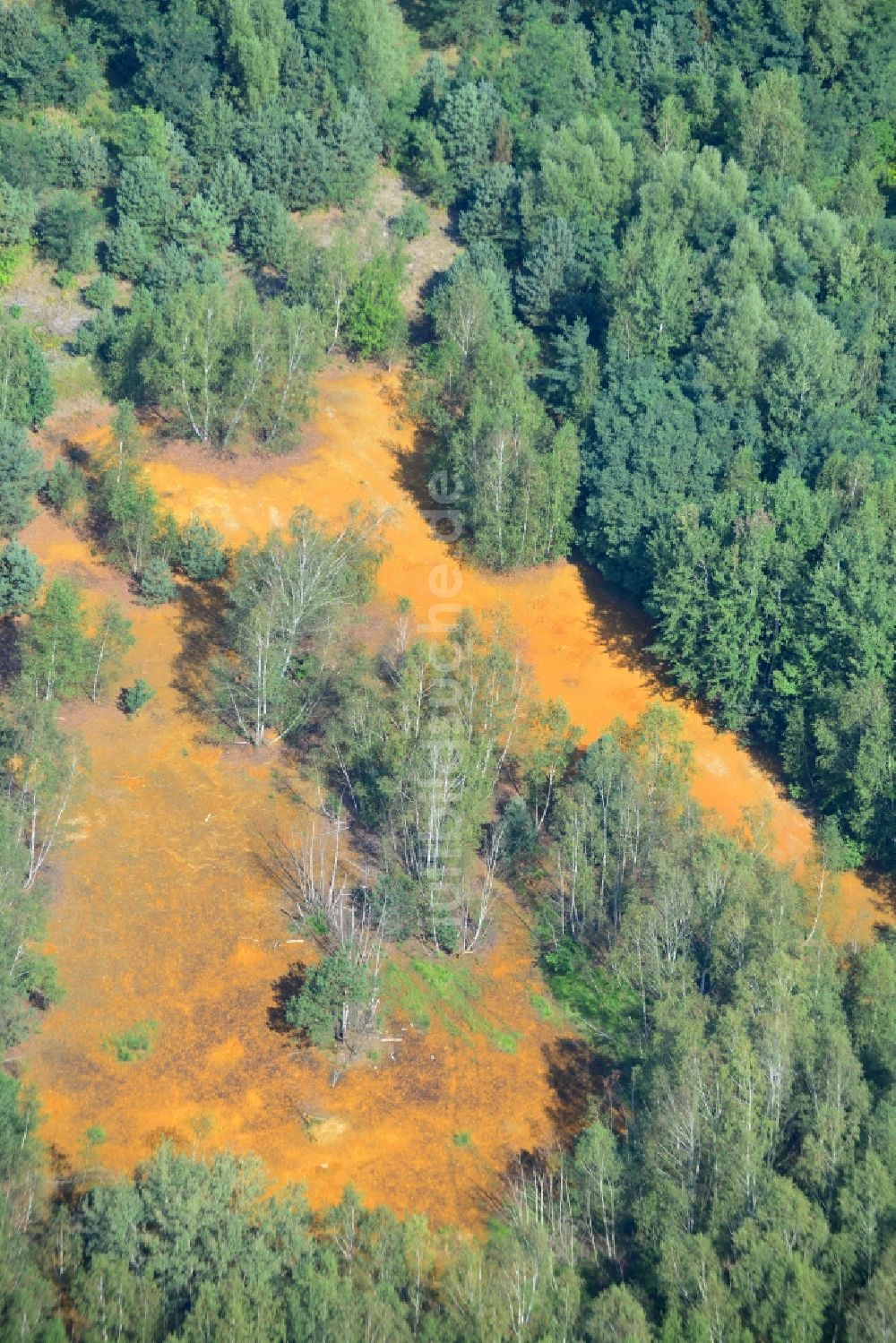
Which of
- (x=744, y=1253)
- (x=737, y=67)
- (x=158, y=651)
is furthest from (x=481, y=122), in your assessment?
(x=744, y=1253)

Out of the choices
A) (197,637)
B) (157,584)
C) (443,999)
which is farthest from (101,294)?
(443,999)

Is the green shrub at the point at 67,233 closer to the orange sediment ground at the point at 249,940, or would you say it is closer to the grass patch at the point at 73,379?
the grass patch at the point at 73,379

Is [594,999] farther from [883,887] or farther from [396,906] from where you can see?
[883,887]

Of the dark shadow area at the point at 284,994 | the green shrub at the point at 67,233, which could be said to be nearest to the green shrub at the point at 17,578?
the green shrub at the point at 67,233

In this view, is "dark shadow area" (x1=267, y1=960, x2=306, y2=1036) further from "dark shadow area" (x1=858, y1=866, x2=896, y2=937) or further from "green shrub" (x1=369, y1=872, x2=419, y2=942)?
"dark shadow area" (x1=858, y1=866, x2=896, y2=937)

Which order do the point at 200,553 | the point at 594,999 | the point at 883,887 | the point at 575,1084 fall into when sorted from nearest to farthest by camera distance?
the point at 575,1084 → the point at 594,999 → the point at 883,887 → the point at 200,553

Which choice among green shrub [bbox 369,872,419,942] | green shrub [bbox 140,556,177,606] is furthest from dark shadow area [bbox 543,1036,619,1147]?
green shrub [bbox 140,556,177,606]
